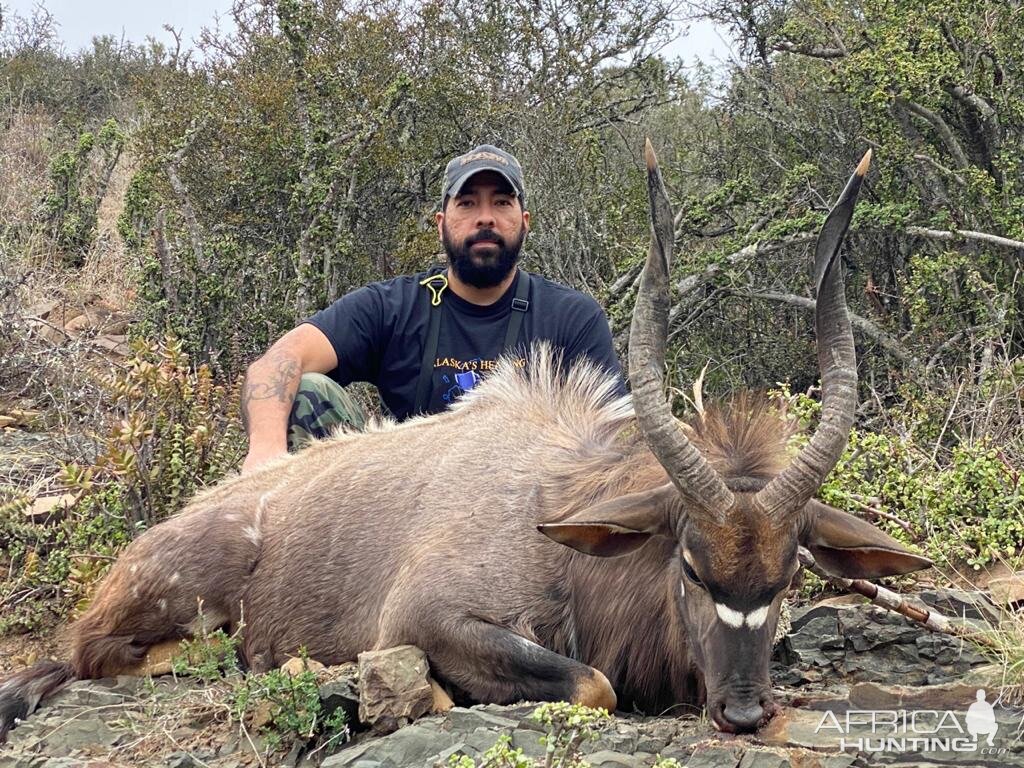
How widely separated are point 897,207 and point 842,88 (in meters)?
1.17

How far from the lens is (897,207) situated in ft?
27.9

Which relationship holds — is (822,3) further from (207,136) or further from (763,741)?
(763,741)

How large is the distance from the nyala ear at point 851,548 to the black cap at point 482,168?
316 cm

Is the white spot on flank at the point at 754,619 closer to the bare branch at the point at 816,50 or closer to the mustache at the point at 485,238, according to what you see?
the mustache at the point at 485,238

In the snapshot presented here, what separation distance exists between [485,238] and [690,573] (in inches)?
123

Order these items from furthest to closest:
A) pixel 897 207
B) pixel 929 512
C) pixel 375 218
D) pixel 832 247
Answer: pixel 375 218
pixel 897 207
pixel 929 512
pixel 832 247

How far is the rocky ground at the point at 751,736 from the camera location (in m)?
3.42

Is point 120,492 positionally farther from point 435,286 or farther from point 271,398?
point 435,286

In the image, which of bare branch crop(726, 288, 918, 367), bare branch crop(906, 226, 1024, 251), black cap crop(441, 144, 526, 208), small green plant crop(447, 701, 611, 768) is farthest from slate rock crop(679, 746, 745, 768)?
bare branch crop(906, 226, 1024, 251)

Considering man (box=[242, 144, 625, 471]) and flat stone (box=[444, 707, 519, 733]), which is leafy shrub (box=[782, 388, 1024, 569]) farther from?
flat stone (box=[444, 707, 519, 733])

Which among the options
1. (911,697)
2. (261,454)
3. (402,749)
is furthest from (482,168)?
(911,697)

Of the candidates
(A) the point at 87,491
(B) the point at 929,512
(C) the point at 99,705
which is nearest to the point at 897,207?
(B) the point at 929,512

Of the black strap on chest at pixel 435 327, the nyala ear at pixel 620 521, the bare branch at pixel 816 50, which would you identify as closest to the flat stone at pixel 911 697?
the nyala ear at pixel 620 521

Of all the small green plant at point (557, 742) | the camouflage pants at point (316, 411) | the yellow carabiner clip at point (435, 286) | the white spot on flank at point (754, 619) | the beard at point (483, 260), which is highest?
the beard at point (483, 260)
